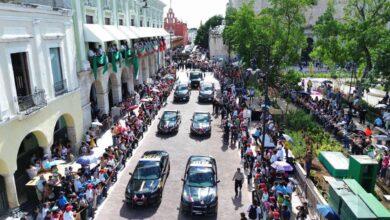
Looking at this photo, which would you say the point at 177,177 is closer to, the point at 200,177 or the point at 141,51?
the point at 200,177

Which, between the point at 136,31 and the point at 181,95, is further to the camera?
the point at 136,31

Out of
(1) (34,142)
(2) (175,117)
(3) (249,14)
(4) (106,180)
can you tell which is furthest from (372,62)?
(1) (34,142)

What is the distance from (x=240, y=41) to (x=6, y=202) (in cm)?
2791

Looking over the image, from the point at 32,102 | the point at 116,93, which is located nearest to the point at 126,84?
the point at 116,93

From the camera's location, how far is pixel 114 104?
31.5 metres

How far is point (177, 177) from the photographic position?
58.9ft

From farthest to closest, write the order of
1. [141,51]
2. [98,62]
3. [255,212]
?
1. [141,51]
2. [98,62]
3. [255,212]

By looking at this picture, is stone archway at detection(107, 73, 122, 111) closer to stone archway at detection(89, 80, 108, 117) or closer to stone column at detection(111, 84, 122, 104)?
stone column at detection(111, 84, 122, 104)

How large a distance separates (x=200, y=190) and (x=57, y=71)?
10.5 metres

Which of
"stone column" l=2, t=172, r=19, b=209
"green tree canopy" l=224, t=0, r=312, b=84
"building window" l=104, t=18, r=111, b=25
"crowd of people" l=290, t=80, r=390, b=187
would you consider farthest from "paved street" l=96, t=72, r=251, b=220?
"building window" l=104, t=18, r=111, b=25

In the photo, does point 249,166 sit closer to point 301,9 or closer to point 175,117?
point 175,117

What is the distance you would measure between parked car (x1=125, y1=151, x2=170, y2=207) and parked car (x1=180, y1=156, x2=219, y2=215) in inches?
47.7

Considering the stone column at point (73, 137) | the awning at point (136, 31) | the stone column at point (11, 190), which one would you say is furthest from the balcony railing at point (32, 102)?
the awning at point (136, 31)

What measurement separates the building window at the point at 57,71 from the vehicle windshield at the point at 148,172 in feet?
21.9
